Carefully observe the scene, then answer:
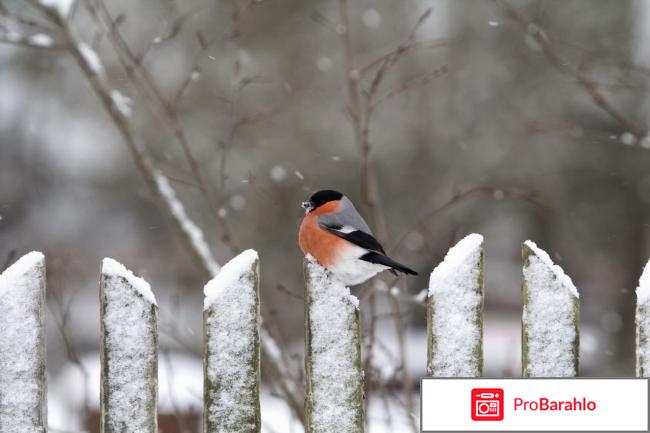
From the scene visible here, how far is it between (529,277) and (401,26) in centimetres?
1170

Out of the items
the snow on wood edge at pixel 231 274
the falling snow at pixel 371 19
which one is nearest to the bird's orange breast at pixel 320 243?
the snow on wood edge at pixel 231 274

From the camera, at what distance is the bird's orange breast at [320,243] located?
2400 mm

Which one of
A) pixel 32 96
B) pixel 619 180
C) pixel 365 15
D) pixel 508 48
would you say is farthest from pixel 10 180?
pixel 619 180

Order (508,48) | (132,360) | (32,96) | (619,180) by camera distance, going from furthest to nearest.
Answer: (32,96) < (508,48) < (619,180) < (132,360)

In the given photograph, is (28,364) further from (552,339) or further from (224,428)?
(552,339)

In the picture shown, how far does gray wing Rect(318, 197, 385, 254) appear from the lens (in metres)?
2.57

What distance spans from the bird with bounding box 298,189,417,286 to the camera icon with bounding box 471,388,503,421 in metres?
0.39

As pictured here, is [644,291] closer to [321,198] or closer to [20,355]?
[321,198]

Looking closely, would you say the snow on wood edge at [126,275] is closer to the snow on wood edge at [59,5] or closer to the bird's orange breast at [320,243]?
the bird's orange breast at [320,243]

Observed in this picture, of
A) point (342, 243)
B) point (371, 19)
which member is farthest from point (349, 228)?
point (371, 19)

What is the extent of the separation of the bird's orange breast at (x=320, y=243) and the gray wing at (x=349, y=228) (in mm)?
27

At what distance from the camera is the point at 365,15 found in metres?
13.7

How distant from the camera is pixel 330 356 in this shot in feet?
7.52

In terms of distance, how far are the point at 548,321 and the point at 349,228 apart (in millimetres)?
689
